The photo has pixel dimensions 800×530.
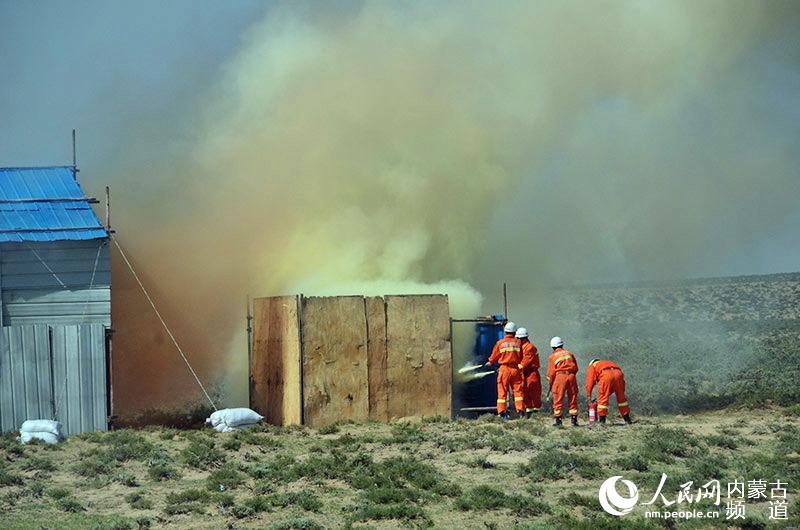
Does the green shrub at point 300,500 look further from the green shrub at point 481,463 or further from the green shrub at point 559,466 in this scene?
the green shrub at point 559,466

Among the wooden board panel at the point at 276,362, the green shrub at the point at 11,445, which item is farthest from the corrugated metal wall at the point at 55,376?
the wooden board panel at the point at 276,362

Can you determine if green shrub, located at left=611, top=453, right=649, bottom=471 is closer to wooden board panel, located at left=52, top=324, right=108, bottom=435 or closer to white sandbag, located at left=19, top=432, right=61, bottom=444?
white sandbag, located at left=19, top=432, right=61, bottom=444

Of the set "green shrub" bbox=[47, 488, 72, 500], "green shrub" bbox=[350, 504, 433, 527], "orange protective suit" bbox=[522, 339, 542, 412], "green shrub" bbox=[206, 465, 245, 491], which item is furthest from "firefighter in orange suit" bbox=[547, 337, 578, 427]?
"green shrub" bbox=[47, 488, 72, 500]

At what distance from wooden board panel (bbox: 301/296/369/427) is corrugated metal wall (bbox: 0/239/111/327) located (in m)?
4.34

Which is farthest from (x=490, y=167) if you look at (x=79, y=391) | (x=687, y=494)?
(x=687, y=494)

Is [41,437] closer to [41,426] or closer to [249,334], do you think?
[41,426]

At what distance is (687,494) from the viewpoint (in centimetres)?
Answer: 1583

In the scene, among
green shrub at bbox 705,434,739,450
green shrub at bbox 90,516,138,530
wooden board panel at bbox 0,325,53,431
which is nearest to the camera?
green shrub at bbox 90,516,138,530

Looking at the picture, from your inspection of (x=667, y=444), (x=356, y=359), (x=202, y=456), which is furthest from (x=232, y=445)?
(x=667, y=444)

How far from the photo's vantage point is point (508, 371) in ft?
77.3

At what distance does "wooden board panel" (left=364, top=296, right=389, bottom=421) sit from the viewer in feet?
78.6

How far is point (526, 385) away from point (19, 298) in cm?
1087

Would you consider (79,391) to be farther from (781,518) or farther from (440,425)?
(781,518)

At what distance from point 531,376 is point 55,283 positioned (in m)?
10.3
